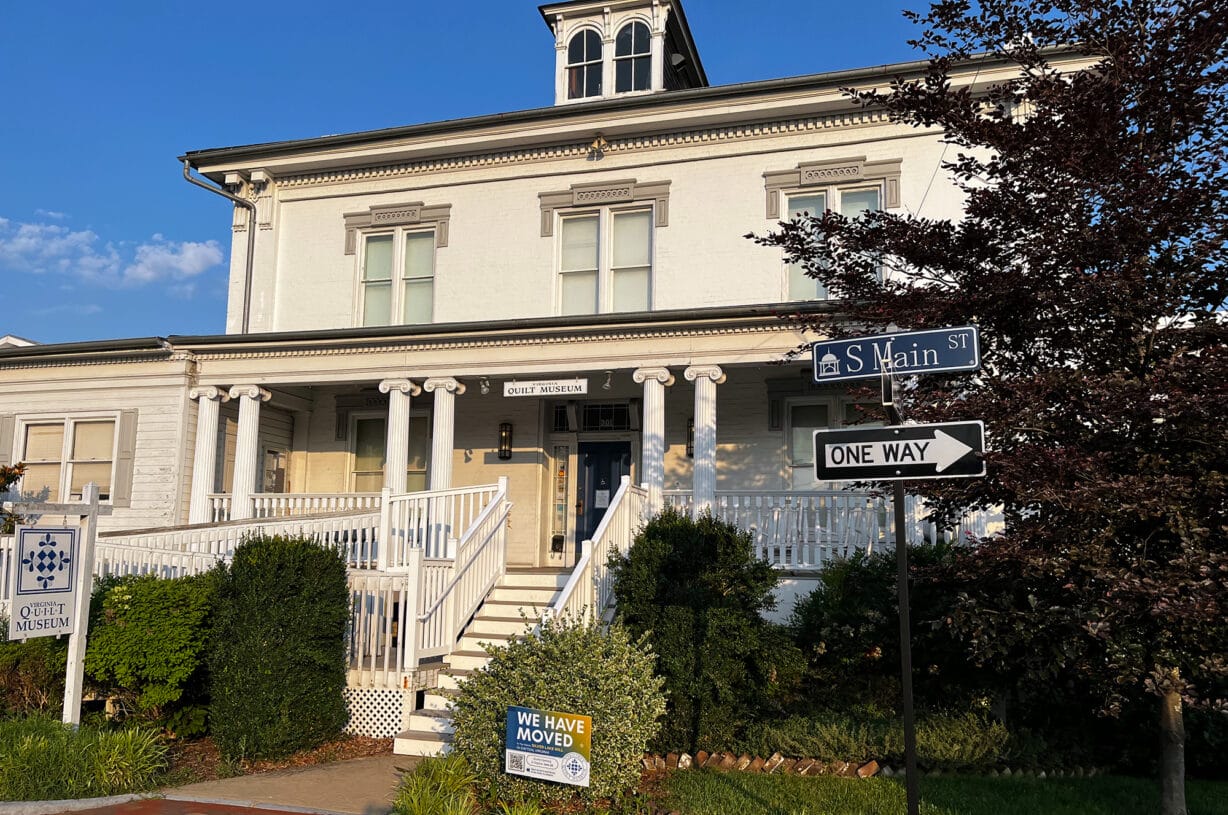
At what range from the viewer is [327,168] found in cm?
1750

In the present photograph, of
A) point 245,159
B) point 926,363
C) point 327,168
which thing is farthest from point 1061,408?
point 245,159

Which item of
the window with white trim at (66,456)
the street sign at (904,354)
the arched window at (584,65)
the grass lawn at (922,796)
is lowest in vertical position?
the grass lawn at (922,796)

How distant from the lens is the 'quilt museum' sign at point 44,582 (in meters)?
7.79

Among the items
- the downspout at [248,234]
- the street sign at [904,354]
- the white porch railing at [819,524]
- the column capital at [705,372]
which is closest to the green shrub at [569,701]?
the street sign at [904,354]

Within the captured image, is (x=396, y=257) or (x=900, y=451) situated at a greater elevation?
(x=396, y=257)

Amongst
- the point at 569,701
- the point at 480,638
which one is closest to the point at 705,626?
the point at 569,701

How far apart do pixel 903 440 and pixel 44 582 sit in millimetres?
7125

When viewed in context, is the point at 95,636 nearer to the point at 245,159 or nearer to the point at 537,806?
the point at 537,806

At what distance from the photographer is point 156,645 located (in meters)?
8.80

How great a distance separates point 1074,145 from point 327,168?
46.1 ft

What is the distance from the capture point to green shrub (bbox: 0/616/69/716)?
31.1 ft

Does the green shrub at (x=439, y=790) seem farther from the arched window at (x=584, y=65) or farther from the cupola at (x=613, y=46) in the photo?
the arched window at (x=584, y=65)

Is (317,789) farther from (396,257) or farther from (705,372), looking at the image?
(396,257)

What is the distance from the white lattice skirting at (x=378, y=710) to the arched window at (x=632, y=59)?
468 inches
